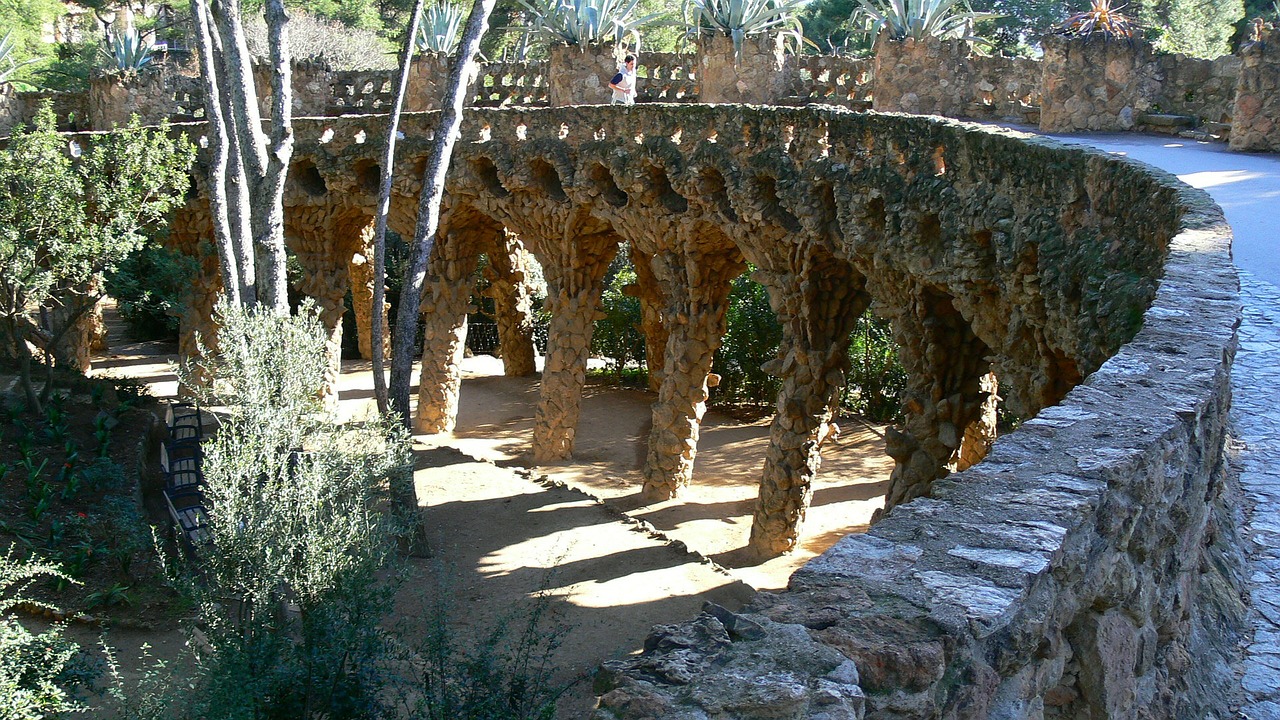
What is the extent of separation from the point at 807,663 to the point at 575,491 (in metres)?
12.2

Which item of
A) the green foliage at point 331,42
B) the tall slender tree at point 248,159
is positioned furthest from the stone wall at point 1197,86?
the green foliage at point 331,42

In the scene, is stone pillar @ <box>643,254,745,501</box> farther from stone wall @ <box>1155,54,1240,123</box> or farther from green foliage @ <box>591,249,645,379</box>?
green foliage @ <box>591,249,645,379</box>

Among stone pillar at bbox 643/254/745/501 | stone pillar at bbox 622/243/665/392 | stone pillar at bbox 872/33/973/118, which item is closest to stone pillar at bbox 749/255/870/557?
stone pillar at bbox 643/254/745/501

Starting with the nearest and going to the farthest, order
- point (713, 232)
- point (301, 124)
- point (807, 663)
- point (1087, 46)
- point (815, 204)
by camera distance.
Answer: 1. point (807, 663)
2. point (815, 204)
3. point (1087, 46)
4. point (713, 232)
5. point (301, 124)

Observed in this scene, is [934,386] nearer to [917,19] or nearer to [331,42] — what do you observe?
[917,19]

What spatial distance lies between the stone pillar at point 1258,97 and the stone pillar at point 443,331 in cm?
1090

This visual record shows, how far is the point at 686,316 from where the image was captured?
48.8ft

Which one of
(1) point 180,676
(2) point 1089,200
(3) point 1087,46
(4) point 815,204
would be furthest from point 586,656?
(3) point 1087,46

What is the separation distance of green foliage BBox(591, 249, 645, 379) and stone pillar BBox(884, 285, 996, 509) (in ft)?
36.9

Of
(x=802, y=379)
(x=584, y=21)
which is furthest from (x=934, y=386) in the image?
(x=584, y=21)

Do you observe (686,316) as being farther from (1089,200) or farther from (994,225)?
(1089,200)

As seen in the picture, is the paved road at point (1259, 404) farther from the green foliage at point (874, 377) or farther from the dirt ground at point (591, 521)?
the green foliage at point (874, 377)

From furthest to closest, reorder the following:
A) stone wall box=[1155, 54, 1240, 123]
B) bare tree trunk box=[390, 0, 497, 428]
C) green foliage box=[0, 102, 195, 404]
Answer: green foliage box=[0, 102, 195, 404], stone wall box=[1155, 54, 1240, 123], bare tree trunk box=[390, 0, 497, 428]

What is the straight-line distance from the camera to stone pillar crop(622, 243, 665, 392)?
61.3ft
